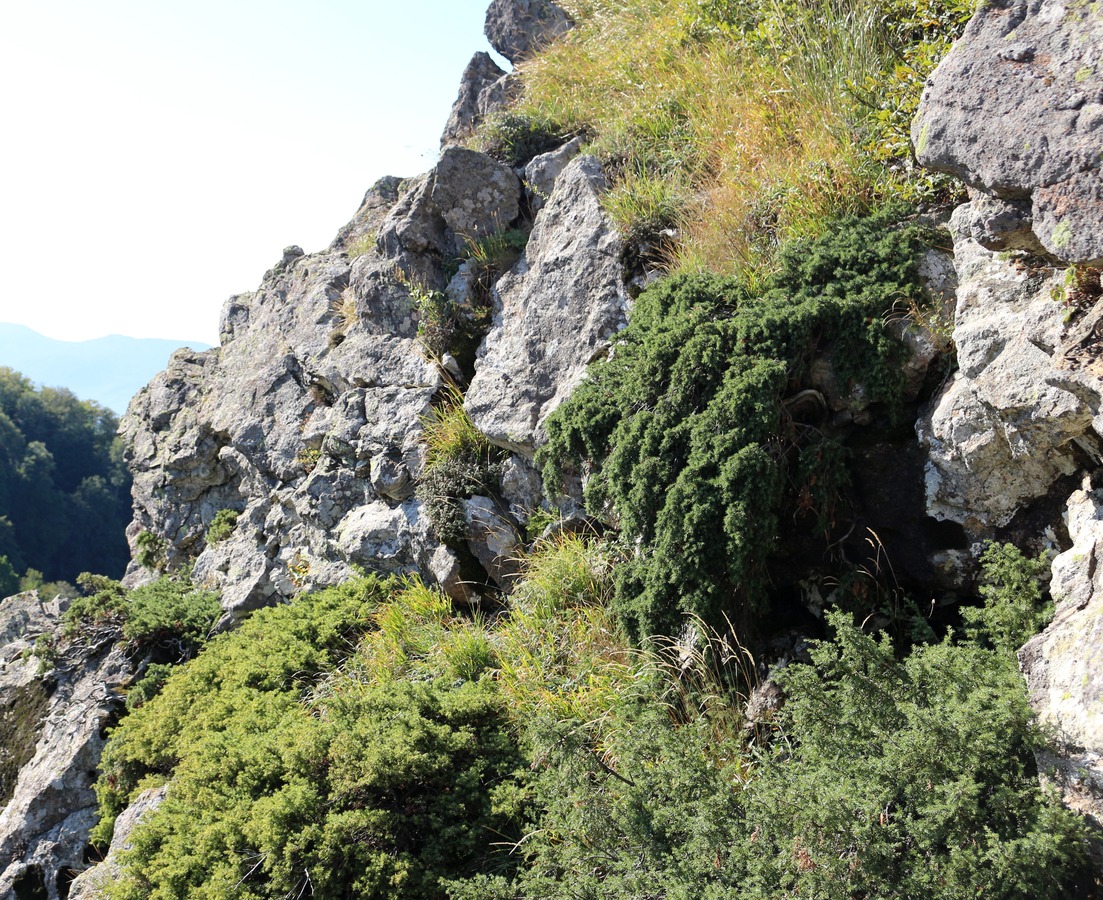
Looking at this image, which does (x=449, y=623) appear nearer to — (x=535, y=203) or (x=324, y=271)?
(x=535, y=203)

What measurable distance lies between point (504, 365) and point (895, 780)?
16.2 feet

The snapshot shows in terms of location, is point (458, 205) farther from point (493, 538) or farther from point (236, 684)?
point (236, 684)

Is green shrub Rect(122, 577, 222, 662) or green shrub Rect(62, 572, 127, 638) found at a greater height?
green shrub Rect(62, 572, 127, 638)

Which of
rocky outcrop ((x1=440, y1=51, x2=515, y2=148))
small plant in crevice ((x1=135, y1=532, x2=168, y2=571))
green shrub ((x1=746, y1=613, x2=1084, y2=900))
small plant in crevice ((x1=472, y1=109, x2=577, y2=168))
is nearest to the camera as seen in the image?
green shrub ((x1=746, y1=613, x2=1084, y2=900))

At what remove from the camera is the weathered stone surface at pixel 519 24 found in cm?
→ 1189

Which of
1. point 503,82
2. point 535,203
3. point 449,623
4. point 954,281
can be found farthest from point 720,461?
point 503,82

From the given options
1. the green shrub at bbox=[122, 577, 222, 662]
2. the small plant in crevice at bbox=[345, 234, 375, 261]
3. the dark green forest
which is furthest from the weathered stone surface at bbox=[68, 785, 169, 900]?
the dark green forest

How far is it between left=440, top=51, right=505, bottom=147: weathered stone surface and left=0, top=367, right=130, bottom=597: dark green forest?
39.7 metres

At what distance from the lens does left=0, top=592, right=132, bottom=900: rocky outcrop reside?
6.87 m

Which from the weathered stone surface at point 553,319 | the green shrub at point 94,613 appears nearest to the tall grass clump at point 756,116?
the weathered stone surface at point 553,319

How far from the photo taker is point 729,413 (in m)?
4.75

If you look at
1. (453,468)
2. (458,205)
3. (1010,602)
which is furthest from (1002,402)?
(458,205)

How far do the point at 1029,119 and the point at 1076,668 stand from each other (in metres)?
2.48

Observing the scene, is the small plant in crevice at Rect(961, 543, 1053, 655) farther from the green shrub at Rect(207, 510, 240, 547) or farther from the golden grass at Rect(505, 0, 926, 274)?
the green shrub at Rect(207, 510, 240, 547)
